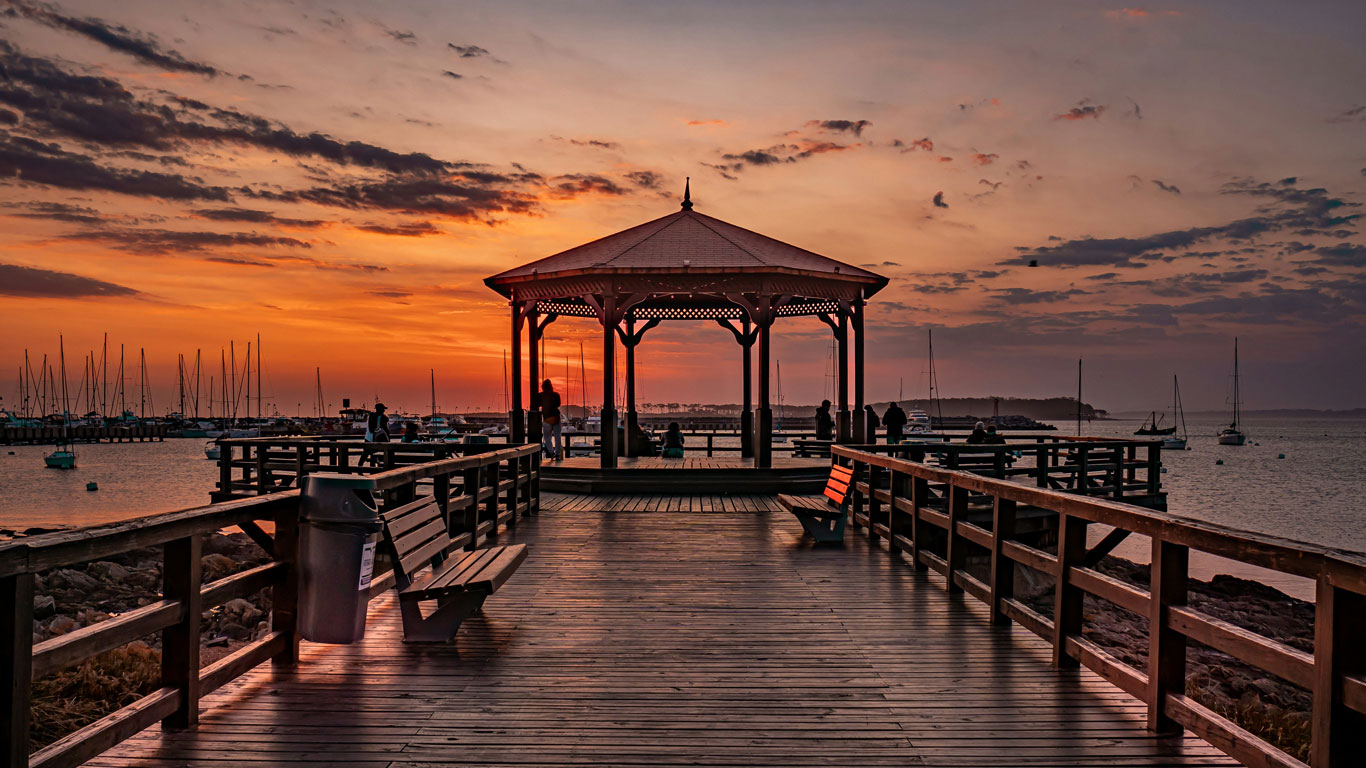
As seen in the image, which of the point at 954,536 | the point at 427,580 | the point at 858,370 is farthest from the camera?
the point at 858,370

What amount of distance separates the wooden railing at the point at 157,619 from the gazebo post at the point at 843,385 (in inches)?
458

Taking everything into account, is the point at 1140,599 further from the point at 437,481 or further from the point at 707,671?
the point at 437,481

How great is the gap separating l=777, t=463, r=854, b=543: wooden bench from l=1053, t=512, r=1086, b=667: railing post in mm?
4307

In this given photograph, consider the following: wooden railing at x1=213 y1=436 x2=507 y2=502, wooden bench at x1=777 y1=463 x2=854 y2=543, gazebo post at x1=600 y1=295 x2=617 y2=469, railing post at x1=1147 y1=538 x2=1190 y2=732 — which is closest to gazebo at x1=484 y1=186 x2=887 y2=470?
gazebo post at x1=600 y1=295 x2=617 y2=469

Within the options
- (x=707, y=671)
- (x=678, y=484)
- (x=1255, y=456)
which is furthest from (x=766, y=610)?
(x=1255, y=456)

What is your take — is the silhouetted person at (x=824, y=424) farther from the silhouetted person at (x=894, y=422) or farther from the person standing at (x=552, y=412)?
the person standing at (x=552, y=412)

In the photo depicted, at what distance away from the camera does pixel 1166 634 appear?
3836 mm

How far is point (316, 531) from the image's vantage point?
15.4 ft

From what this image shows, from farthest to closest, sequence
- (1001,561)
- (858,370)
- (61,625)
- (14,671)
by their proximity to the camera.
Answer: (858,370), (61,625), (1001,561), (14,671)

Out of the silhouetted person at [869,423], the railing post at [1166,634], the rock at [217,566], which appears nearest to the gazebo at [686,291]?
the silhouetted person at [869,423]

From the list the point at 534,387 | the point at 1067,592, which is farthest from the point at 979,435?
the point at 1067,592

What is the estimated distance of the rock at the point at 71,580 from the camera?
15305 millimetres

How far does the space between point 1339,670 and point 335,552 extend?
14.7 ft

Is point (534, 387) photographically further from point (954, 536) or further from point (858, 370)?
point (954, 536)
